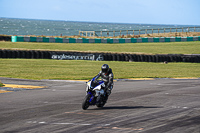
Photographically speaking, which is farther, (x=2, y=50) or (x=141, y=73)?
(x=2, y=50)

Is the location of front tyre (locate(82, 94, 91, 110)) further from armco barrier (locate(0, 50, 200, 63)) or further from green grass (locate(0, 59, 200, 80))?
armco barrier (locate(0, 50, 200, 63))

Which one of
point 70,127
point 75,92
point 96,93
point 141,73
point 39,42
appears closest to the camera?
point 70,127

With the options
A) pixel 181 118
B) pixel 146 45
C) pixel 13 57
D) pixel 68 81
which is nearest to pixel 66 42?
pixel 146 45

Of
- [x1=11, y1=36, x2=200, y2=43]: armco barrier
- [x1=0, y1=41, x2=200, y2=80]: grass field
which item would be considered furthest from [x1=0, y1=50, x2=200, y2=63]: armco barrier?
[x1=11, y1=36, x2=200, y2=43]: armco barrier

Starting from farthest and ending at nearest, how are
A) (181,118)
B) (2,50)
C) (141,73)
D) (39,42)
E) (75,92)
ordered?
(39,42), (2,50), (141,73), (75,92), (181,118)

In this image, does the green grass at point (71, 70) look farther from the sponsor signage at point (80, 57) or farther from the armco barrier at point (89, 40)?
the armco barrier at point (89, 40)

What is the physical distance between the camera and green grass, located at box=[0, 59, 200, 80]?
1019 inches

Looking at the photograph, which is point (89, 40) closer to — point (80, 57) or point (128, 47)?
point (128, 47)

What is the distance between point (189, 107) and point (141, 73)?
15894 mm

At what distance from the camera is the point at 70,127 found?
9109mm

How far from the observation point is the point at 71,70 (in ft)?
95.2

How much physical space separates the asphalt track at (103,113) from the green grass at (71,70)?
808 centimetres

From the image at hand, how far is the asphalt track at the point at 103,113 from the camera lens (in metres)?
9.03

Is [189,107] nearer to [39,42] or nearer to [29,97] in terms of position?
[29,97]
